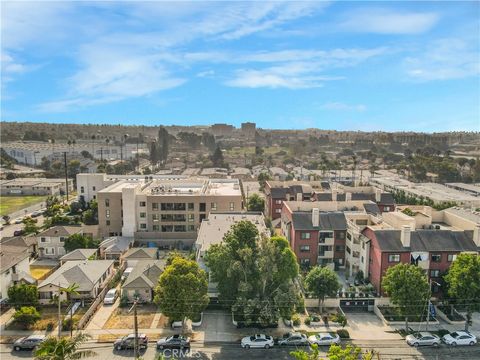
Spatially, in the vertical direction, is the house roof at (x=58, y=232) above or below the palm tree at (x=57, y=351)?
below

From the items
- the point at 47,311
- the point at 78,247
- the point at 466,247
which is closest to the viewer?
the point at 47,311

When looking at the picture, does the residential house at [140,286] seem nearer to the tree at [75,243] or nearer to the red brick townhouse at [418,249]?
the tree at [75,243]

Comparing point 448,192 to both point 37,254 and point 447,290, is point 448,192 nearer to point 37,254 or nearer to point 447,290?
point 447,290

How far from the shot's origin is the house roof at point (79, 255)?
38.9 meters

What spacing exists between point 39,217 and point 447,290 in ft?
190

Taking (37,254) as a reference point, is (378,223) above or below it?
above

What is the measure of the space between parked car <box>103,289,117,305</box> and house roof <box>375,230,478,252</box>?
22632 mm

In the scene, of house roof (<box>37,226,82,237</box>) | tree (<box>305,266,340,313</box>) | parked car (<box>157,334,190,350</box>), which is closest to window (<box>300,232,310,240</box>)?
tree (<box>305,266,340,313</box>)

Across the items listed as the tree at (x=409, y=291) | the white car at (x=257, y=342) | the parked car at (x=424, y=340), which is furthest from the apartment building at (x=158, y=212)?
the parked car at (x=424, y=340)

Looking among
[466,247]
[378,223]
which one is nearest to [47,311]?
[378,223]

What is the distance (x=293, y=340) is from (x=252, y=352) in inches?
115

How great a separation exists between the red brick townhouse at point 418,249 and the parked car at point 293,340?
31.9 ft

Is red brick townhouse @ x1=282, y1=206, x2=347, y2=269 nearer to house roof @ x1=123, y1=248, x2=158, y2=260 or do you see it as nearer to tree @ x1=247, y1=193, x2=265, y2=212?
house roof @ x1=123, y1=248, x2=158, y2=260

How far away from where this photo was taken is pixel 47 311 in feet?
101
